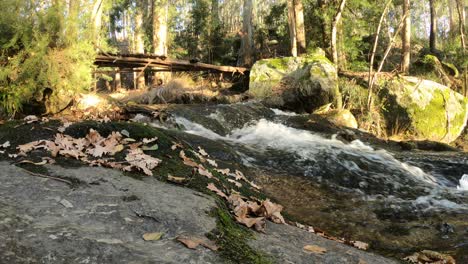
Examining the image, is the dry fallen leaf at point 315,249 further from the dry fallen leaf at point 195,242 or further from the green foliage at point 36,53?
the green foliage at point 36,53

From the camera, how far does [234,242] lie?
2.03 m

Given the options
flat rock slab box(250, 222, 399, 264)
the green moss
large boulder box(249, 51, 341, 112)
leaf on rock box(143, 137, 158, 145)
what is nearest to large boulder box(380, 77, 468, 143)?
large boulder box(249, 51, 341, 112)

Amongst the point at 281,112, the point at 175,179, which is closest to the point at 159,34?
the point at 281,112

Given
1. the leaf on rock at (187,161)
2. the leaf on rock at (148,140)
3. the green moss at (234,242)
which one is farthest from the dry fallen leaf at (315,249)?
the leaf on rock at (148,140)

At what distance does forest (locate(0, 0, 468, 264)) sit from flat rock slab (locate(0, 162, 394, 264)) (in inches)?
0.4

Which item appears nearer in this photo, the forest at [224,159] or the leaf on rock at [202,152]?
the forest at [224,159]

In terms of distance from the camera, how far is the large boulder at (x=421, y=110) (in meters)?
12.8

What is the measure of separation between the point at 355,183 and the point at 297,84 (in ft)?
21.5

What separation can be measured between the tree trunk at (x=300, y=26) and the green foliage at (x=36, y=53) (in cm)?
1029

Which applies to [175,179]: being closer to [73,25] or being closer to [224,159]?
[224,159]

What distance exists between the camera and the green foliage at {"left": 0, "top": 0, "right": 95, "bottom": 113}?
6477 mm

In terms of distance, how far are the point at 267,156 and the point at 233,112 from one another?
11.5ft

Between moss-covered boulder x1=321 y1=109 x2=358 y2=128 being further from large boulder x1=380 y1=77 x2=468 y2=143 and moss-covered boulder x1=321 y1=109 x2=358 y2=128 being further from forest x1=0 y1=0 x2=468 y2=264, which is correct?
large boulder x1=380 y1=77 x2=468 y2=143

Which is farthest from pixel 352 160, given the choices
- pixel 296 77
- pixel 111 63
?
pixel 111 63
